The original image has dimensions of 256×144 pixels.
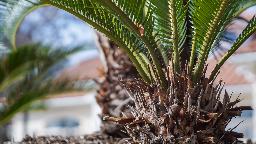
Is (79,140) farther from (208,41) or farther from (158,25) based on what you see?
(208,41)

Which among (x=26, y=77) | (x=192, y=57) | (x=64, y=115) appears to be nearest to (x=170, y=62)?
(x=192, y=57)

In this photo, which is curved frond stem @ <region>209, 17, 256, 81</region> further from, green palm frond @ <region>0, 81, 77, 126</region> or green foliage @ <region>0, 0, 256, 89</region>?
green palm frond @ <region>0, 81, 77, 126</region>

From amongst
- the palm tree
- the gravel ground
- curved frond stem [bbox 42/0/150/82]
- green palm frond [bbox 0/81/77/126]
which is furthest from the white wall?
curved frond stem [bbox 42/0/150/82]

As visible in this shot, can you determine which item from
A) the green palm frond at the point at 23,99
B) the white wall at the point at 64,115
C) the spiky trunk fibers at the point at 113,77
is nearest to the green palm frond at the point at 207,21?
the spiky trunk fibers at the point at 113,77

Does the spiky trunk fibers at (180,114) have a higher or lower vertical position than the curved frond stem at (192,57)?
lower

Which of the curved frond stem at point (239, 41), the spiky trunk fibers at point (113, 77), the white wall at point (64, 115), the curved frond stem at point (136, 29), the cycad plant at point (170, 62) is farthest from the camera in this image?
the white wall at point (64, 115)

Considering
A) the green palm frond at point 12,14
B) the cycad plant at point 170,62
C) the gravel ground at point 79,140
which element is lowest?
the gravel ground at point 79,140

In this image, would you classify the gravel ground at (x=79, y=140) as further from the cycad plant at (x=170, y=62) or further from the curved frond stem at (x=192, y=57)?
the curved frond stem at (x=192, y=57)

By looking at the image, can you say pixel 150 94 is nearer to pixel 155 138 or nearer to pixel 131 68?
pixel 155 138

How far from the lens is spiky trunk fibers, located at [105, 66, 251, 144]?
14.9 feet

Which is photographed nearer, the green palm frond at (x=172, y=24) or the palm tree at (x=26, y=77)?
the green palm frond at (x=172, y=24)

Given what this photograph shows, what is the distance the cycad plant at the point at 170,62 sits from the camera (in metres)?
4.51

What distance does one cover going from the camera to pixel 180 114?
4547 millimetres

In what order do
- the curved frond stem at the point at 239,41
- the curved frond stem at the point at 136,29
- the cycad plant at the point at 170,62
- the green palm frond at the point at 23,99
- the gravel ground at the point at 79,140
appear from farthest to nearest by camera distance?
the green palm frond at the point at 23,99, the gravel ground at the point at 79,140, the curved frond stem at the point at 239,41, the cycad plant at the point at 170,62, the curved frond stem at the point at 136,29
